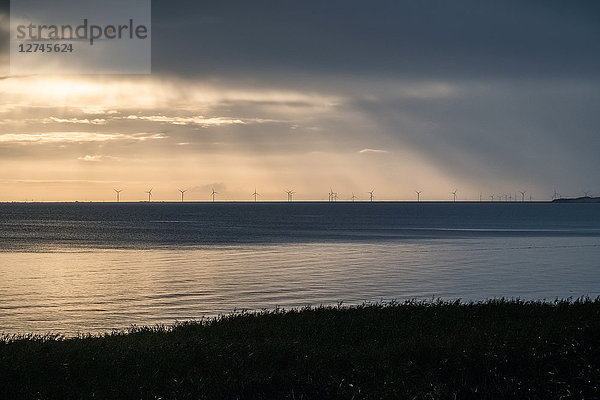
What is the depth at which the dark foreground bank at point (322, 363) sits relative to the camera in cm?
1484

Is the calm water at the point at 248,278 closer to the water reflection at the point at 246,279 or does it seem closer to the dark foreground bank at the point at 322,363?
the water reflection at the point at 246,279

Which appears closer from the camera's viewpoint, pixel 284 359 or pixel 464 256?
pixel 284 359

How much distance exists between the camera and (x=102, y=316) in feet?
115

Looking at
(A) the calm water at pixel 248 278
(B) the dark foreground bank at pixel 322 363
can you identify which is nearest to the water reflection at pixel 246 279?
(A) the calm water at pixel 248 278

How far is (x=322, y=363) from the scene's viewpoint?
1683cm

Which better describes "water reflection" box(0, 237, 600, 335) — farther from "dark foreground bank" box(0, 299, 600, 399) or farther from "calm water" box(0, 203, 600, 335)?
"dark foreground bank" box(0, 299, 600, 399)

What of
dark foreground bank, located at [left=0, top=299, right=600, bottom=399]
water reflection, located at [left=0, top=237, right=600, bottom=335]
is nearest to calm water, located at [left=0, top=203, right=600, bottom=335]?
water reflection, located at [left=0, top=237, right=600, bottom=335]

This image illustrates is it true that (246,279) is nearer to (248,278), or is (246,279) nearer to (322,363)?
(248,278)

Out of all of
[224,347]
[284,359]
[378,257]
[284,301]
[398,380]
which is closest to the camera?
[398,380]

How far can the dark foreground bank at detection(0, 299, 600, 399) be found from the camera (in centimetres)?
1484

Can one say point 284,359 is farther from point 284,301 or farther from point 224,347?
point 284,301

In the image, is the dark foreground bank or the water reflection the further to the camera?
the water reflection

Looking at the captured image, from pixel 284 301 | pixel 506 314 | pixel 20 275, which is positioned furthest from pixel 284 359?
pixel 20 275

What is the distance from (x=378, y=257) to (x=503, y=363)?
54.9 m
